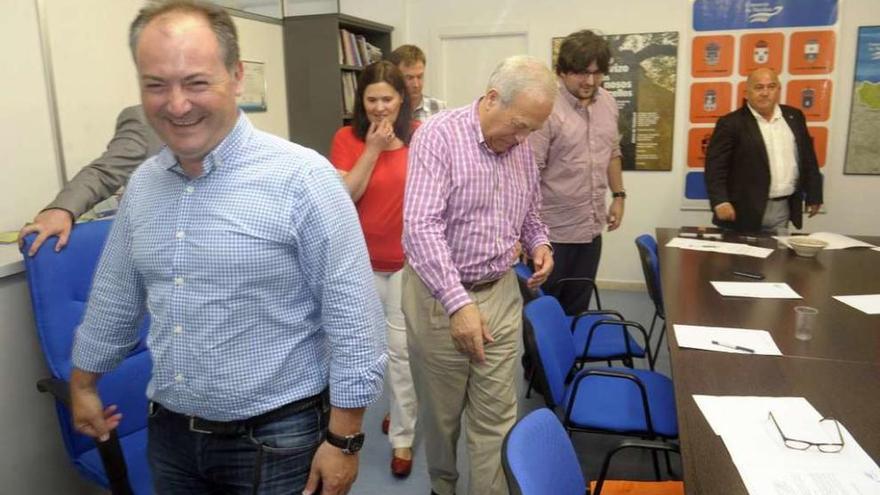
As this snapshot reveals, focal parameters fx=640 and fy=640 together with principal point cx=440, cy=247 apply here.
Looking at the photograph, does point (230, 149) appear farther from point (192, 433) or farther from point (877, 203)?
point (877, 203)

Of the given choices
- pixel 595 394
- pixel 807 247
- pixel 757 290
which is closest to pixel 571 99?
pixel 757 290

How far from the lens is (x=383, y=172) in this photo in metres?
2.40

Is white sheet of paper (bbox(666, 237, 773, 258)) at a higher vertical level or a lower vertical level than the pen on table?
higher

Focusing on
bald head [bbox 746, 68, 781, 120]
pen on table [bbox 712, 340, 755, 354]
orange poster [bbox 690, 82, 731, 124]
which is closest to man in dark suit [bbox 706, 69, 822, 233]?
bald head [bbox 746, 68, 781, 120]

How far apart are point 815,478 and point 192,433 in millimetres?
1169

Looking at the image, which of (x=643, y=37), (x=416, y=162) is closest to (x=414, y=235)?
(x=416, y=162)

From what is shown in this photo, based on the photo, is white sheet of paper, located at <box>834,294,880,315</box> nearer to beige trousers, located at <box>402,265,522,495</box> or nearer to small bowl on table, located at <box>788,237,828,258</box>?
small bowl on table, located at <box>788,237,828,258</box>

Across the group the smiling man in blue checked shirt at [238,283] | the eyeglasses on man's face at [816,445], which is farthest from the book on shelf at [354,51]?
the eyeglasses on man's face at [816,445]

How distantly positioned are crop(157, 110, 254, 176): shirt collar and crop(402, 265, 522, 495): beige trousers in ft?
2.80

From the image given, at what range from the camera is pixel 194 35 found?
1.05 m

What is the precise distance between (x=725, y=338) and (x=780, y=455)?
0.70 meters

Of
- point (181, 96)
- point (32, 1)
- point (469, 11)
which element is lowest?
point (181, 96)

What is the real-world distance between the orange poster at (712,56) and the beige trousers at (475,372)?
11.1 feet

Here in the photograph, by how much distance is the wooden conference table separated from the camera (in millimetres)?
1323
